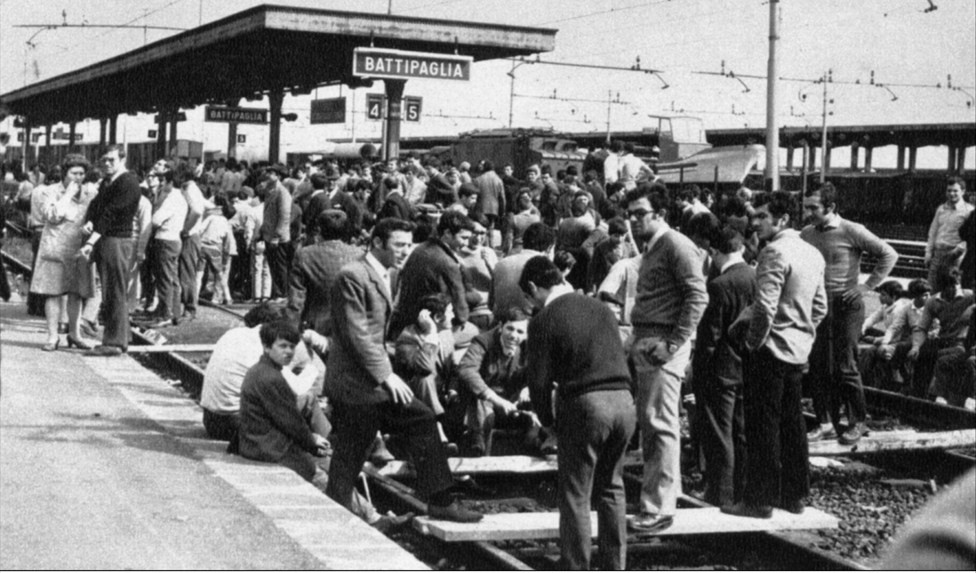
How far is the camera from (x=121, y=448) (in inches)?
333

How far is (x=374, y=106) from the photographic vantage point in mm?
20797

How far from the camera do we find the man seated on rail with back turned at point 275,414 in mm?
8195

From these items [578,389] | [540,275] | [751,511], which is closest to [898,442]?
[751,511]

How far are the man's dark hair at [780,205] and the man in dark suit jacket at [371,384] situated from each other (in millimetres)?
2138

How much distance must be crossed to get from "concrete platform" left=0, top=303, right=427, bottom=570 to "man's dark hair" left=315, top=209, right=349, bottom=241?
1581 millimetres

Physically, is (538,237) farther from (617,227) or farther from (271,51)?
(271,51)

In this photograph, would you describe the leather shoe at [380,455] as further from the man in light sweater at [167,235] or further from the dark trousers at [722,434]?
the man in light sweater at [167,235]

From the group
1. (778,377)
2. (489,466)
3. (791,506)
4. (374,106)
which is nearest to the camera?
(778,377)

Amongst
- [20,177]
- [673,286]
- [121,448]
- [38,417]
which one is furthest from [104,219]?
[20,177]

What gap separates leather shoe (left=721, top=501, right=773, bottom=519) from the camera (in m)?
7.55

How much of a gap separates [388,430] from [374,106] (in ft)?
46.0

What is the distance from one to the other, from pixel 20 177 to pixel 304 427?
19359 millimetres

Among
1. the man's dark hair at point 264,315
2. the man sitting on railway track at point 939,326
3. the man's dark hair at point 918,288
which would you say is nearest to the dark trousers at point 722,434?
the man's dark hair at point 264,315

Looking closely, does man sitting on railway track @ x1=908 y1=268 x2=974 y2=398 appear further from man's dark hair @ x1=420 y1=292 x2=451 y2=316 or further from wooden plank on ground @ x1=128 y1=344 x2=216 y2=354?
wooden plank on ground @ x1=128 y1=344 x2=216 y2=354
